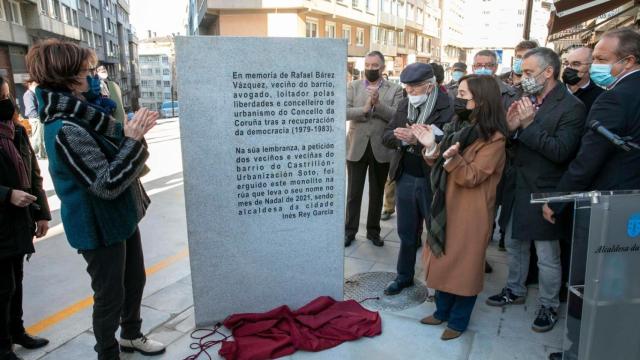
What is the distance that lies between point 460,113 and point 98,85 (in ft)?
7.69

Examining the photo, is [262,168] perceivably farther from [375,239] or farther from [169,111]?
[169,111]

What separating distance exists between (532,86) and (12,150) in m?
3.62

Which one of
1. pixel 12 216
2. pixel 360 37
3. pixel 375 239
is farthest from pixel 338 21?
pixel 12 216

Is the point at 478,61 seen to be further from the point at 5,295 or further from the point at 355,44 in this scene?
the point at 355,44

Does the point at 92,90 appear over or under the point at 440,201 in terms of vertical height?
over

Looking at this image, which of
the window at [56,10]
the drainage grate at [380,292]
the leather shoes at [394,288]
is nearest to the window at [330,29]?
the window at [56,10]

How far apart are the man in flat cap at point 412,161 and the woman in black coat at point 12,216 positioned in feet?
8.76

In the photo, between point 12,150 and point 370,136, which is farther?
point 370,136

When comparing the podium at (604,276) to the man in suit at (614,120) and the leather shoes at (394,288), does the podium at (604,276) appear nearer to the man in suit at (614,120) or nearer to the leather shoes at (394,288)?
the man in suit at (614,120)

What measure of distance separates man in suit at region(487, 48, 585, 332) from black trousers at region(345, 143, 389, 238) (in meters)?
1.69

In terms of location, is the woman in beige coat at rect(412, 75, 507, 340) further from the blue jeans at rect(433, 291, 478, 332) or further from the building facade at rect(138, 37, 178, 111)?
the building facade at rect(138, 37, 178, 111)

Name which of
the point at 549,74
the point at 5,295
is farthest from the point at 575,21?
the point at 5,295

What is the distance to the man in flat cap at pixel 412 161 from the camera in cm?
344

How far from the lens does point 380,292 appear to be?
3.72 meters
